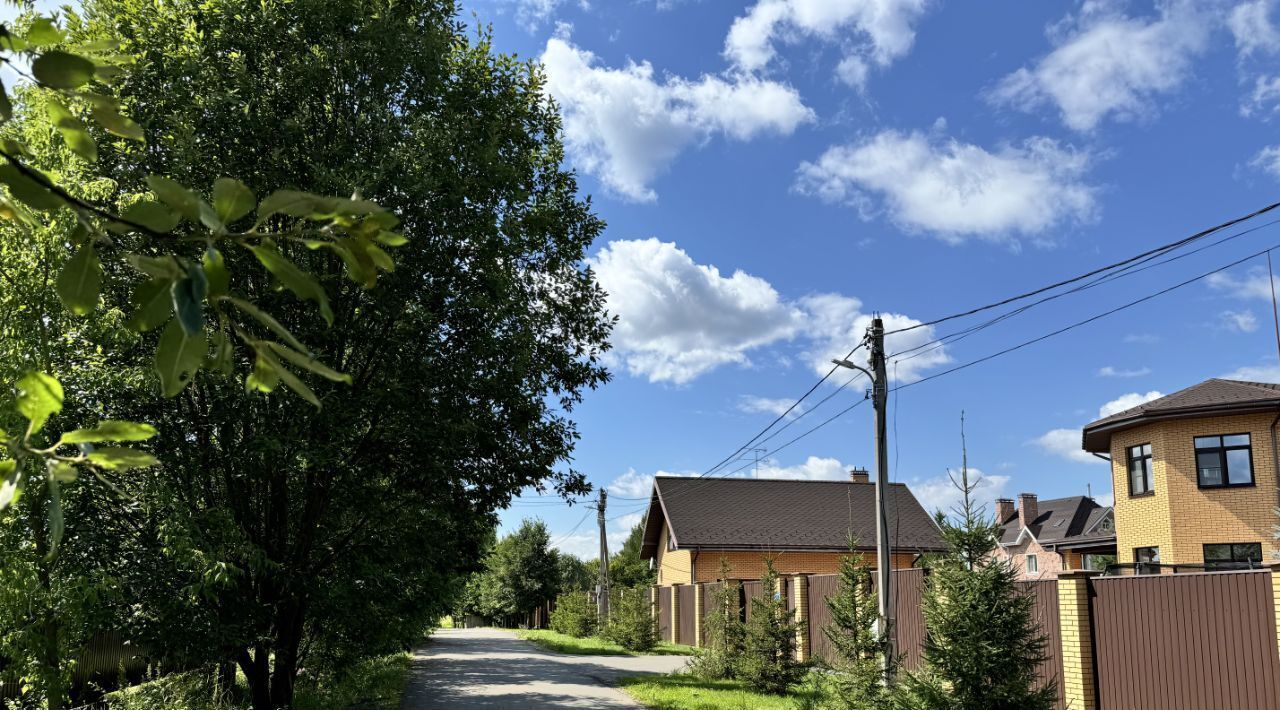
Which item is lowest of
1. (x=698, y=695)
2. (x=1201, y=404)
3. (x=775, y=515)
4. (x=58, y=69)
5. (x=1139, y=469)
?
(x=698, y=695)

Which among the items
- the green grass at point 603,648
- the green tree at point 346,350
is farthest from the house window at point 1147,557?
the green tree at point 346,350

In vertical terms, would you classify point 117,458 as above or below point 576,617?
above

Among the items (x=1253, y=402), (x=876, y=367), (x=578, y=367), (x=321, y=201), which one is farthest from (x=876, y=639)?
(x=1253, y=402)

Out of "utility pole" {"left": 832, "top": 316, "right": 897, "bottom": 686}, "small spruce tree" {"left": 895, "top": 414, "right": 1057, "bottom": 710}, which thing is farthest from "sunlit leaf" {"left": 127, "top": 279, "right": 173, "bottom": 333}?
"utility pole" {"left": 832, "top": 316, "right": 897, "bottom": 686}

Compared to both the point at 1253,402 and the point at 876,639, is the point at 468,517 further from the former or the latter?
A: the point at 1253,402

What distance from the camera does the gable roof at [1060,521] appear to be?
1924 inches

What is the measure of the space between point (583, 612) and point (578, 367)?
2842 cm

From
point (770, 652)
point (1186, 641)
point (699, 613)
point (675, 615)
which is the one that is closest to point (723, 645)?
point (770, 652)

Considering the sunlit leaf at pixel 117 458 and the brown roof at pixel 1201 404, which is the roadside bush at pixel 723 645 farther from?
the sunlit leaf at pixel 117 458

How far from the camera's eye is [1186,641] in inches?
420

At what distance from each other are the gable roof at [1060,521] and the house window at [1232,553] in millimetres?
24165

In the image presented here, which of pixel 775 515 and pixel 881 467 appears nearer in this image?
pixel 881 467

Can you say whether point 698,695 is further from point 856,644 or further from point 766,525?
point 766,525

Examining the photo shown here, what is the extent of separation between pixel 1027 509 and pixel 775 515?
26.0 meters
